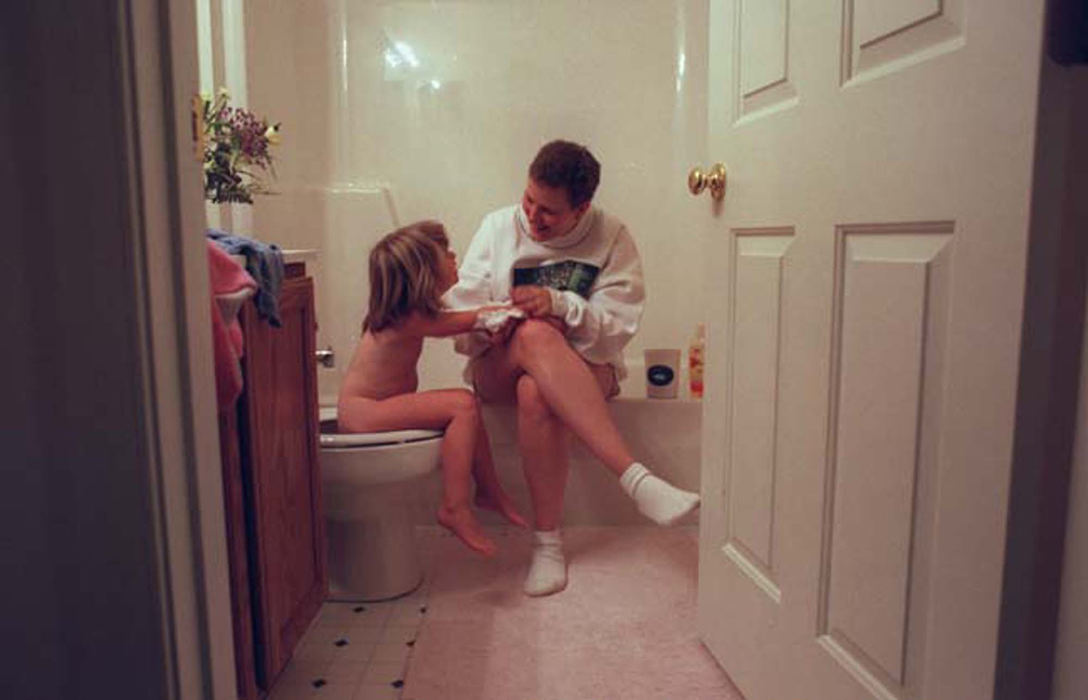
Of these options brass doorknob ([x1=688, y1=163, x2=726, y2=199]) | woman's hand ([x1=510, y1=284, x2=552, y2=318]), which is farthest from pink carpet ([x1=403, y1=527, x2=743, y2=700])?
brass doorknob ([x1=688, y1=163, x2=726, y2=199])

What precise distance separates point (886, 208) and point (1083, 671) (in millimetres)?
490

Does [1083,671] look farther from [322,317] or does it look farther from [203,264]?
[322,317]

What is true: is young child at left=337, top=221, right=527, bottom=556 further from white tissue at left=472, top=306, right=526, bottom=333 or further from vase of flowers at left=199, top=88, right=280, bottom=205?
vase of flowers at left=199, top=88, right=280, bottom=205

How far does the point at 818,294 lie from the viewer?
1063mm

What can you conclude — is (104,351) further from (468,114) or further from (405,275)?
(468,114)

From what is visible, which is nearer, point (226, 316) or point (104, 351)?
point (104, 351)

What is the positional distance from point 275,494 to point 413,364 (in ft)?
2.31

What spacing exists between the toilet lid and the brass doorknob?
779mm

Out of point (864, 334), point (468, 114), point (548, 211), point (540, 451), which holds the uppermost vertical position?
point (468, 114)

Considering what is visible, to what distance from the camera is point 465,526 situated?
1.82 m

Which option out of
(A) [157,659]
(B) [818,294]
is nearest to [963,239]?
(B) [818,294]

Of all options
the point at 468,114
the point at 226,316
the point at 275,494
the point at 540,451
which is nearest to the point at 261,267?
the point at 226,316

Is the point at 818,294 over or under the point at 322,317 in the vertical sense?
over

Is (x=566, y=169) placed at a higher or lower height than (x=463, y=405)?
higher
